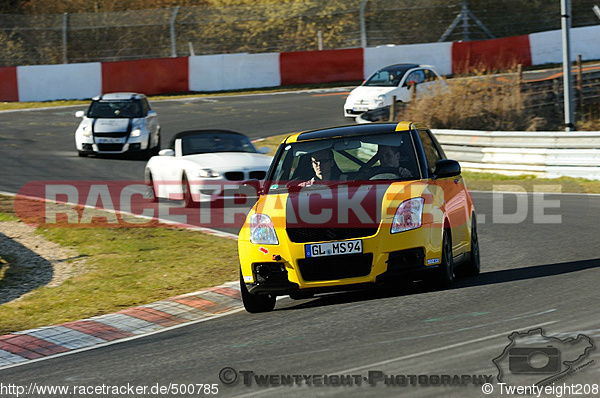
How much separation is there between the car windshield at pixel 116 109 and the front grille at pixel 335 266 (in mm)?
15865

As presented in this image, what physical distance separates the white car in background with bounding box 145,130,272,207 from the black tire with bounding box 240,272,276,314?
737 cm

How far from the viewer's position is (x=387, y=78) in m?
27.6

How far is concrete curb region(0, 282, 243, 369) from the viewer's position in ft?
26.0

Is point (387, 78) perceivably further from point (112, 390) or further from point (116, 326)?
point (112, 390)

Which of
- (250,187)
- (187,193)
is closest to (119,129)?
(187,193)

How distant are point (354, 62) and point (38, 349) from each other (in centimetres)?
3027

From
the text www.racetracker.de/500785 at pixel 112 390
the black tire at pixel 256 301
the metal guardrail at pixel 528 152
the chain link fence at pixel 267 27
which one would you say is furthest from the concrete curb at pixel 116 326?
the chain link fence at pixel 267 27

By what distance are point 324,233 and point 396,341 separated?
1.70 metres

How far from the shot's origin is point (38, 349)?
7.93 meters

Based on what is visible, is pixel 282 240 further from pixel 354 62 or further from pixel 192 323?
pixel 354 62

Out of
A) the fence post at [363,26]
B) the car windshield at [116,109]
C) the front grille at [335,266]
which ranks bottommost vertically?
the front grille at [335,266]

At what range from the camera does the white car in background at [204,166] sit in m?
16.0

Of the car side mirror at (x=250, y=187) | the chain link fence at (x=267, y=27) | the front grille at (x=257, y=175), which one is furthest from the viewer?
the chain link fence at (x=267, y=27)

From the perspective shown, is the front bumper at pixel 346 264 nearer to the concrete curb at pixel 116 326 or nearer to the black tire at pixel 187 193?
the concrete curb at pixel 116 326
